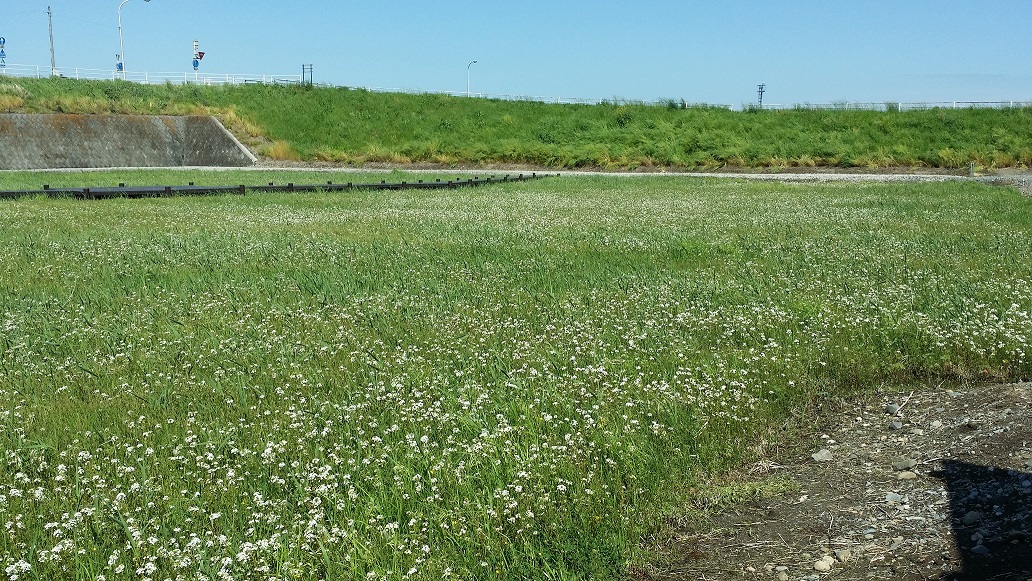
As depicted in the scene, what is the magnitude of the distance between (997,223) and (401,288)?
1654 centimetres

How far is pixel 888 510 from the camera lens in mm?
5684

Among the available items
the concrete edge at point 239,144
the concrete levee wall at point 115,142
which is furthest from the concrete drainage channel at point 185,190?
the concrete edge at point 239,144

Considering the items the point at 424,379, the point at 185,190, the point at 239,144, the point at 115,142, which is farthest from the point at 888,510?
the point at 239,144

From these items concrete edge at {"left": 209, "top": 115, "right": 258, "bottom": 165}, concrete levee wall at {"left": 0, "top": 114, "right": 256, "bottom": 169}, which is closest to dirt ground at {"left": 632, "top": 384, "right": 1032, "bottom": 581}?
concrete levee wall at {"left": 0, "top": 114, "right": 256, "bottom": 169}

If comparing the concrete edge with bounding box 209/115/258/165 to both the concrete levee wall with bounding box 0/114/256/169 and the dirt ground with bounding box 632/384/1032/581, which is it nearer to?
the concrete levee wall with bounding box 0/114/256/169

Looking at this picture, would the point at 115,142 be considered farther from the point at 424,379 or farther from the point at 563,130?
the point at 424,379

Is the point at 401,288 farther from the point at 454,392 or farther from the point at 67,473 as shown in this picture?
the point at 67,473

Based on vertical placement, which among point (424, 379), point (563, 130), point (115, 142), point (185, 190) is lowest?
point (424, 379)

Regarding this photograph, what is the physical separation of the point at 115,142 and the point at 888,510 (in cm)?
6103

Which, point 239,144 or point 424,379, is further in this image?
point 239,144

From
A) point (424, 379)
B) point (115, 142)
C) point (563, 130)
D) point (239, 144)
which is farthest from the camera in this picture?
point (563, 130)

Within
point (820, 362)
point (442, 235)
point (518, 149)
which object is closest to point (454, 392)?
point (820, 362)

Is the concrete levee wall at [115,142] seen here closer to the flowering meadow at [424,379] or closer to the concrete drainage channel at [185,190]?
the concrete drainage channel at [185,190]

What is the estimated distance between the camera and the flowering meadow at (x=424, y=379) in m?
5.28
